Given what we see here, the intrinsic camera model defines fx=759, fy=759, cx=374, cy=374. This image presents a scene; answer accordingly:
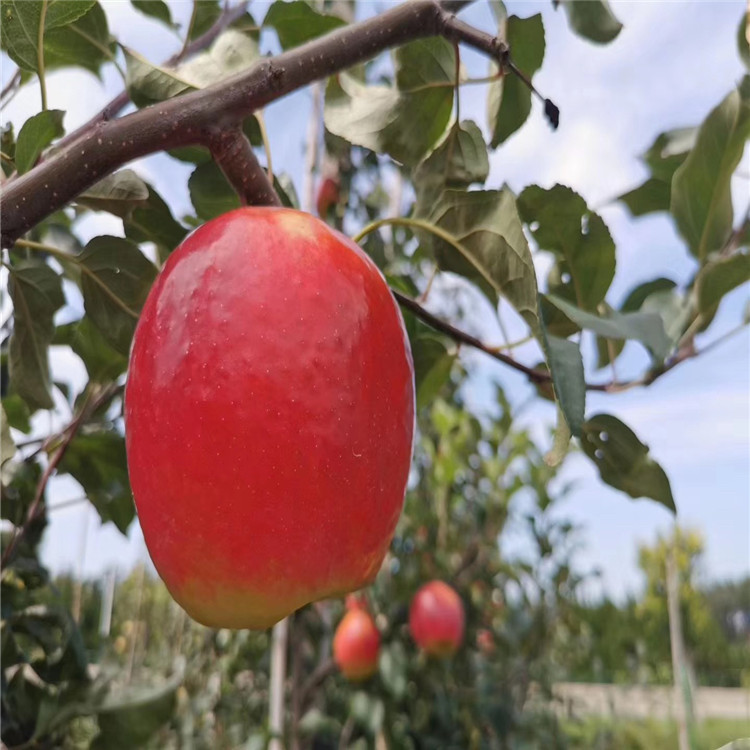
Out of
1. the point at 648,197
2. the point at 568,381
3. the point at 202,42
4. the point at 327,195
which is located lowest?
the point at 568,381

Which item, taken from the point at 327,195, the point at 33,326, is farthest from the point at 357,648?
the point at 33,326

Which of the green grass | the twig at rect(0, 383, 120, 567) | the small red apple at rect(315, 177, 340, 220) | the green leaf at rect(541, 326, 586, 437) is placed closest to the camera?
the green leaf at rect(541, 326, 586, 437)

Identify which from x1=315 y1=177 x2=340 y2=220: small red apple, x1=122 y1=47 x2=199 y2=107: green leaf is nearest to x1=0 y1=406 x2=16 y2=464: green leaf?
x1=122 y1=47 x2=199 y2=107: green leaf

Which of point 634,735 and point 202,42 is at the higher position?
point 202,42

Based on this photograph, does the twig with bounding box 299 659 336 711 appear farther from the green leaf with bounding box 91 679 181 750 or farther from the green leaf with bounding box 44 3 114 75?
the green leaf with bounding box 44 3 114 75

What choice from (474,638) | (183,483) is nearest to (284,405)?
(183,483)

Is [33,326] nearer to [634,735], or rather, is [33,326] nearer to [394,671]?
→ [394,671]

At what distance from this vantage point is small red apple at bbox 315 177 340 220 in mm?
1593

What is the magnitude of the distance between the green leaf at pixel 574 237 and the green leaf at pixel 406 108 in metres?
0.07

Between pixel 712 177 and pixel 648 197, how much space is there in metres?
0.10

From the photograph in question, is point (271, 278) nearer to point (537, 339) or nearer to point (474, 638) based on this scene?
point (537, 339)

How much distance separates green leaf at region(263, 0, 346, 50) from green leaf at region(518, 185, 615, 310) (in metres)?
0.16

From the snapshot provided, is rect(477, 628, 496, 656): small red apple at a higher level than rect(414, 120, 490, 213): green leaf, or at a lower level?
lower

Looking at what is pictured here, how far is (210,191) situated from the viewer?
1.39 ft
